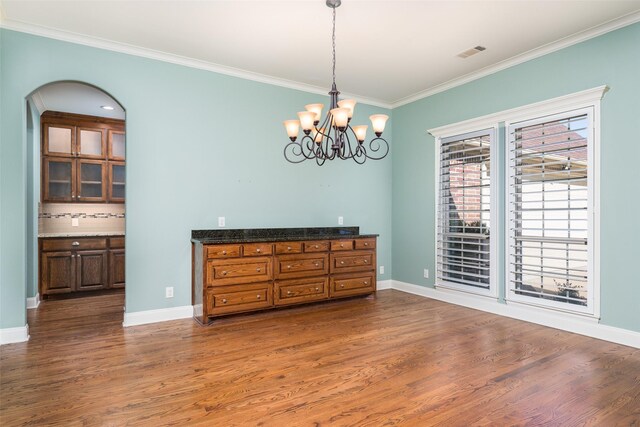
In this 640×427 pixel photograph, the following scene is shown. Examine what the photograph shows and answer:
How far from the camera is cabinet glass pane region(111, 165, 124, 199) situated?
236 inches

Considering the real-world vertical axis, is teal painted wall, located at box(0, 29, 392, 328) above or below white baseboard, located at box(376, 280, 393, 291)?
above

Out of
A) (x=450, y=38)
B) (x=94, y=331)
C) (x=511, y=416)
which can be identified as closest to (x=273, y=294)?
(x=94, y=331)

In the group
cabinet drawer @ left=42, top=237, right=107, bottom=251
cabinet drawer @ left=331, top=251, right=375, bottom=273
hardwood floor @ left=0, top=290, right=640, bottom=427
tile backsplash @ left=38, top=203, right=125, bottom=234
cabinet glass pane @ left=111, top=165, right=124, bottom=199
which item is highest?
cabinet glass pane @ left=111, top=165, right=124, bottom=199

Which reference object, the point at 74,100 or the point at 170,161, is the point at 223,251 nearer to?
the point at 170,161

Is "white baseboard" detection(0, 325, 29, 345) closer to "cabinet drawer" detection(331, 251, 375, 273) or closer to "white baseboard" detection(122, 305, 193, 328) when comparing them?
"white baseboard" detection(122, 305, 193, 328)

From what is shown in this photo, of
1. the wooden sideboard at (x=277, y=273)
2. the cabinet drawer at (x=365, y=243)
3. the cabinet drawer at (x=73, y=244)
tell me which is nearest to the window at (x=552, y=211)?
the cabinet drawer at (x=365, y=243)

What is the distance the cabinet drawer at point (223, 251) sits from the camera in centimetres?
402

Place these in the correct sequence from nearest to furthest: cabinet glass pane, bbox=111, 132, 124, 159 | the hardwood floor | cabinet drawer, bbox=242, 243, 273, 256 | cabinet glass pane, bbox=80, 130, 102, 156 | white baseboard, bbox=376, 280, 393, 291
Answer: the hardwood floor, cabinet drawer, bbox=242, 243, 273, 256, cabinet glass pane, bbox=80, 130, 102, 156, white baseboard, bbox=376, 280, 393, 291, cabinet glass pane, bbox=111, 132, 124, 159

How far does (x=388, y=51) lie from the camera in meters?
4.13

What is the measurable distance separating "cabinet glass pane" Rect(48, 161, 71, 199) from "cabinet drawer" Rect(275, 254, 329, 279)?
12.1 feet

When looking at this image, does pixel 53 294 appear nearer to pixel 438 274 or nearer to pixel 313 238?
pixel 313 238

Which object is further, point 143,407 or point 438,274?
point 438,274

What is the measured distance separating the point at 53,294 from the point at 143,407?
13.2 ft

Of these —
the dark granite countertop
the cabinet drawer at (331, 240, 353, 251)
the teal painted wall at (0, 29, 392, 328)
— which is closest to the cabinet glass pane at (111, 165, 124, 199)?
the teal painted wall at (0, 29, 392, 328)
